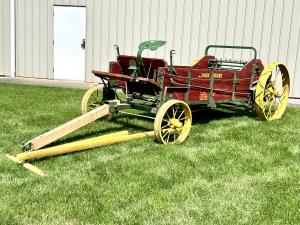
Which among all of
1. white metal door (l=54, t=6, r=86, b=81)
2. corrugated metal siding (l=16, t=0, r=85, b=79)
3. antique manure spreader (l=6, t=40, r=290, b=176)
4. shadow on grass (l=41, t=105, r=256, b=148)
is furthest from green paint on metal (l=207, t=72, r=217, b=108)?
corrugated metal siding (l=16, t=0, r=85, b=79)

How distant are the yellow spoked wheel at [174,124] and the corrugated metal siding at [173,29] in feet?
18.1

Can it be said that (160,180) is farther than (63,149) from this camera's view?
No

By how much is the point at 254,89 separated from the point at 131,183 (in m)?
4.01

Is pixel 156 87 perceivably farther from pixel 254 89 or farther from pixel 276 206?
pixel 276 206

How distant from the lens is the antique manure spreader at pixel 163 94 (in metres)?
5.71

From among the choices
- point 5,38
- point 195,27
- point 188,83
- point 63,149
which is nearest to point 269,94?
point 188,83

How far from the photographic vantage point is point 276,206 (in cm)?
423

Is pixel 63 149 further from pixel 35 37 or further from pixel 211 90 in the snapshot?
pixel 35 37

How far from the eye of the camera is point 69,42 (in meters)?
13.2

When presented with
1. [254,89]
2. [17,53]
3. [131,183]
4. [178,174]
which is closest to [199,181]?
[178,174]

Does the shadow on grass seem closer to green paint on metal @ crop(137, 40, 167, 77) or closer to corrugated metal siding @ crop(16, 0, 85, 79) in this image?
green paint on metal @ crop(137, 40, 167, 77)

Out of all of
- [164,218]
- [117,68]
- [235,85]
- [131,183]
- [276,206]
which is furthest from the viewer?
[235,85]

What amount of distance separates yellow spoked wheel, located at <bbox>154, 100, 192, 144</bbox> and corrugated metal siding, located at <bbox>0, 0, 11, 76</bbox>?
8554mm

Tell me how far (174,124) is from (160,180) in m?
1.69
